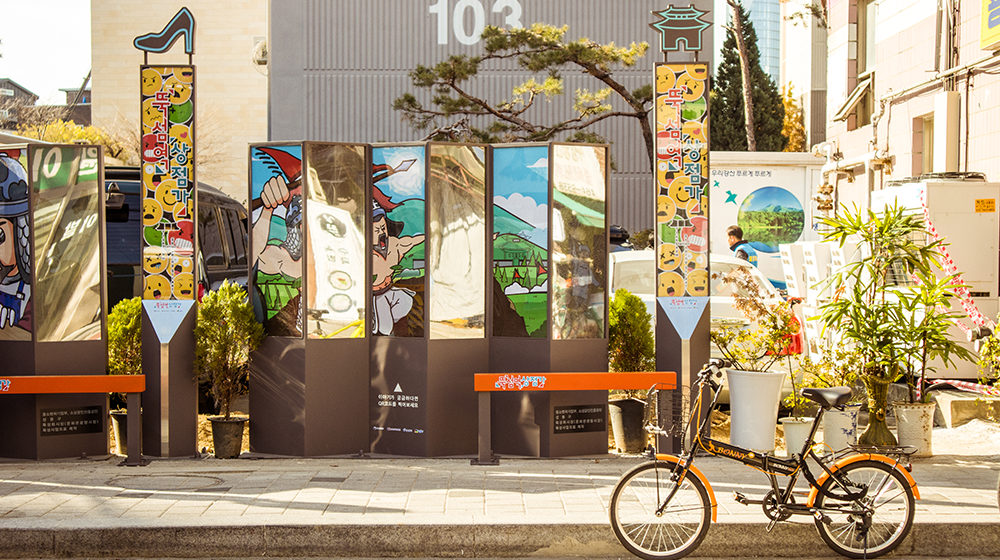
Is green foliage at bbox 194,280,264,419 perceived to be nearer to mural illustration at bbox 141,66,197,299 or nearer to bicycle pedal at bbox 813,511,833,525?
mural illustration at bbox 141,66,197,299

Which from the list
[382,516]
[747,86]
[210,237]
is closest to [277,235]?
[382,516]

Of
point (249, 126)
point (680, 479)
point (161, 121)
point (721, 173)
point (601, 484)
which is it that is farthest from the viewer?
point (249, 126)

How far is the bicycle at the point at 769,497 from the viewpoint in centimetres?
482

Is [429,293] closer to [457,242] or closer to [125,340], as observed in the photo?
[457,242]

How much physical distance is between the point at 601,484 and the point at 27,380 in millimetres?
4533

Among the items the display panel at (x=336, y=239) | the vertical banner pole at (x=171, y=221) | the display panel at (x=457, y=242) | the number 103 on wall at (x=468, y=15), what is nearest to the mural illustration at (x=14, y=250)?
the vertical banner pole at (x=171, y=221)

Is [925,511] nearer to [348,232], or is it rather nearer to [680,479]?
[680,479]

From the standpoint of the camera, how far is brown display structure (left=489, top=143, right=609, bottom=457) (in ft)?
23.1

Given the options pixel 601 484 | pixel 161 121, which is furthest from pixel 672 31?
pixel 161 121

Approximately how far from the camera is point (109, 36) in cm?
4241

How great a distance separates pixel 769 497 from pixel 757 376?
1966 millimetres

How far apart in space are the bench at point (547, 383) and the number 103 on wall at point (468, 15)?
78.8 feet

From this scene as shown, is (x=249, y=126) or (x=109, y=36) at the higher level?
(x=109, y=36)

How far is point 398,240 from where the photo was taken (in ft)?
23.4
